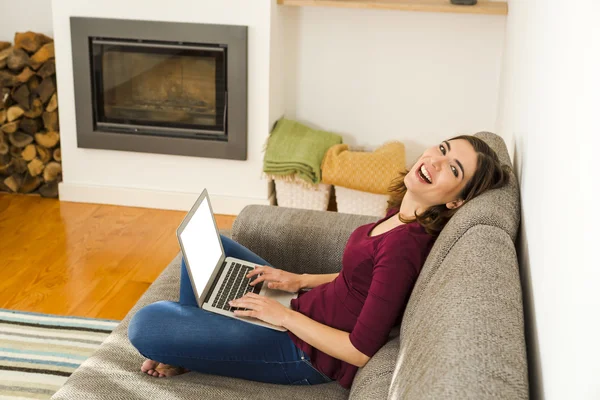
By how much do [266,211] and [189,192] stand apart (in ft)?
5.18

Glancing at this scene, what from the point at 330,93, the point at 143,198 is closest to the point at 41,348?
the point at 143,198

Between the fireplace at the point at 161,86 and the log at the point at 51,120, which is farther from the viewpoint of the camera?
the log at the point at 51,120

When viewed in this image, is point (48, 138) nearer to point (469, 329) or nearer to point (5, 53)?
point (5, 53)

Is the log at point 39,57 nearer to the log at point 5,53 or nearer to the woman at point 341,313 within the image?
the log at point 5,53

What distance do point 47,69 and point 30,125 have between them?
1.04 ft

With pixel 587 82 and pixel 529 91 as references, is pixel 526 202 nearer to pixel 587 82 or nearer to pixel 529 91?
pixel 529 91

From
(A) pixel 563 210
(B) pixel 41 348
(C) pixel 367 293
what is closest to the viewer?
(A) pixel 563 210

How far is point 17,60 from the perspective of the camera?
392 centimetres

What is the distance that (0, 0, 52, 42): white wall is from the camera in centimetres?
415

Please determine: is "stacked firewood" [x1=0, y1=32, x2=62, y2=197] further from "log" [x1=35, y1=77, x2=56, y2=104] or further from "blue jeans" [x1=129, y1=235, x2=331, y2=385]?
"blue jeans" [x1=129, y1=235, x2=331, y2=385]

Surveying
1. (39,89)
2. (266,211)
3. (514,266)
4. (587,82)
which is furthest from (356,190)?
(587,82)

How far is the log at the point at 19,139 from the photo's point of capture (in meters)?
4.05

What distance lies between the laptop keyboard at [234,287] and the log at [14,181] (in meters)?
2.39

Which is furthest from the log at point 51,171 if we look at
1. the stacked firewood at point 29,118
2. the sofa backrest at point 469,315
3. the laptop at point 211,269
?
the sofa backrest at point 469,315
